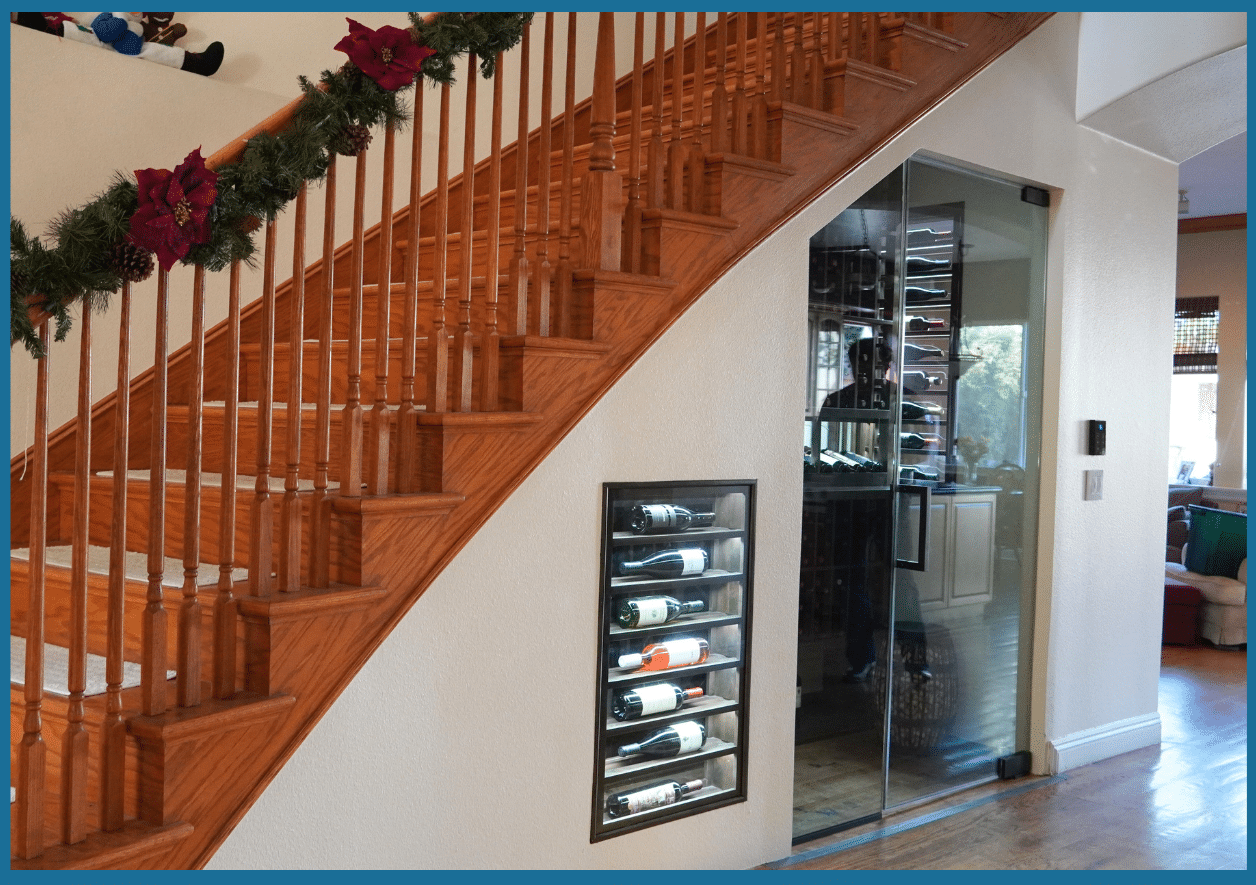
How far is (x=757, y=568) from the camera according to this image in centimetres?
321

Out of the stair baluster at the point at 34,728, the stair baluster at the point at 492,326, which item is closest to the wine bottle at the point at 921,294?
the stair baluster at the point at 492,326

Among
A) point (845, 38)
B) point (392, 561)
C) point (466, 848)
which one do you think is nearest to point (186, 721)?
point (392, 561)

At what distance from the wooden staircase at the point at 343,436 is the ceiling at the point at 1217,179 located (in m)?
4.17

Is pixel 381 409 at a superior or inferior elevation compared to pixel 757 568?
superior

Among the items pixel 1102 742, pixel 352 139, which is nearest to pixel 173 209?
pixel 352 139

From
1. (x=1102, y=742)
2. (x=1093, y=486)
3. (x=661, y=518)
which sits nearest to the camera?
(x=661, y=518)

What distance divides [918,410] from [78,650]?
2780 mm

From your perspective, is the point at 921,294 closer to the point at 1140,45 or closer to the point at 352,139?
the point at 1140,45

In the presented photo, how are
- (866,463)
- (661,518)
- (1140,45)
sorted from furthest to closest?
(1140,45)
(866,463)
(661,518)

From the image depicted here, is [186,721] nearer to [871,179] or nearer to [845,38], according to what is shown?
[871,179]

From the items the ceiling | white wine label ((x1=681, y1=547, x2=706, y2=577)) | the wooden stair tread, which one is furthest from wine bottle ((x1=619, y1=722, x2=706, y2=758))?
the ceiling

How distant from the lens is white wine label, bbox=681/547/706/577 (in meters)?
3.06

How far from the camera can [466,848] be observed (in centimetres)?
259

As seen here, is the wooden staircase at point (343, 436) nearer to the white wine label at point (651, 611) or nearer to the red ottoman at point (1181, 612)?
the white wine label at point (651, 611)
